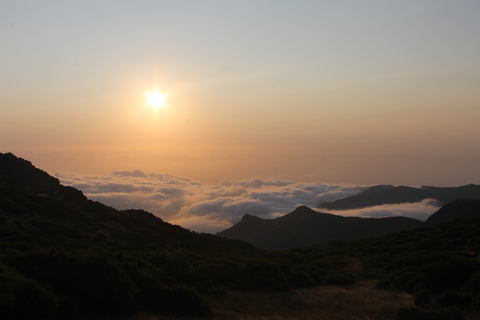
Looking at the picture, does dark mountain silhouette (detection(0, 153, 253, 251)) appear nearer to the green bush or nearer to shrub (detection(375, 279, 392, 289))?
the green bush

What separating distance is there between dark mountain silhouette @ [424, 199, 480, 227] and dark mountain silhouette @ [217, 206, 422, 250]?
11593 millimetres

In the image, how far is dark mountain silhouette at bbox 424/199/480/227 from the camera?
321ft

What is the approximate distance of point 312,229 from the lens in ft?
443

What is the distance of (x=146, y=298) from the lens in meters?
12.6

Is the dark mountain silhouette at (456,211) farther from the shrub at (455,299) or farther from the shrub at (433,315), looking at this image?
the shrub at (433,315)

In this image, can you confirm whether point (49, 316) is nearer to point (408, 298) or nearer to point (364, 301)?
point (364, 301)

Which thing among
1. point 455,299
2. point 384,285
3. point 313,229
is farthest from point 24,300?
point 313,229

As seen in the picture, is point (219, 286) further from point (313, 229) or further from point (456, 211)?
point (313, 229)

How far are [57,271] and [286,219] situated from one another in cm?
14083

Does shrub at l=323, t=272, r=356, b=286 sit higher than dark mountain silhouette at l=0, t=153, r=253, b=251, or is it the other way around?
dark mountain silhouette at l=0, t=153, r=253, b=251

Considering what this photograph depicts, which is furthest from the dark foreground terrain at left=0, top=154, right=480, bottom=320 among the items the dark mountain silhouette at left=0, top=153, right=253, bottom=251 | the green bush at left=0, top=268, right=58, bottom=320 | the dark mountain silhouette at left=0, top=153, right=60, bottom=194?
the dark mountain silhouette at left=0, top=153, right=60, bottom=194

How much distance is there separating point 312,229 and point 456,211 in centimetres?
4761

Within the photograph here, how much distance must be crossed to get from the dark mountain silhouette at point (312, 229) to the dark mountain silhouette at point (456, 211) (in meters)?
11.6

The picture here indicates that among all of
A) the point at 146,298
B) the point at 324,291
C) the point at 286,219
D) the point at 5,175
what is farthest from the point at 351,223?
the point at 146,298
